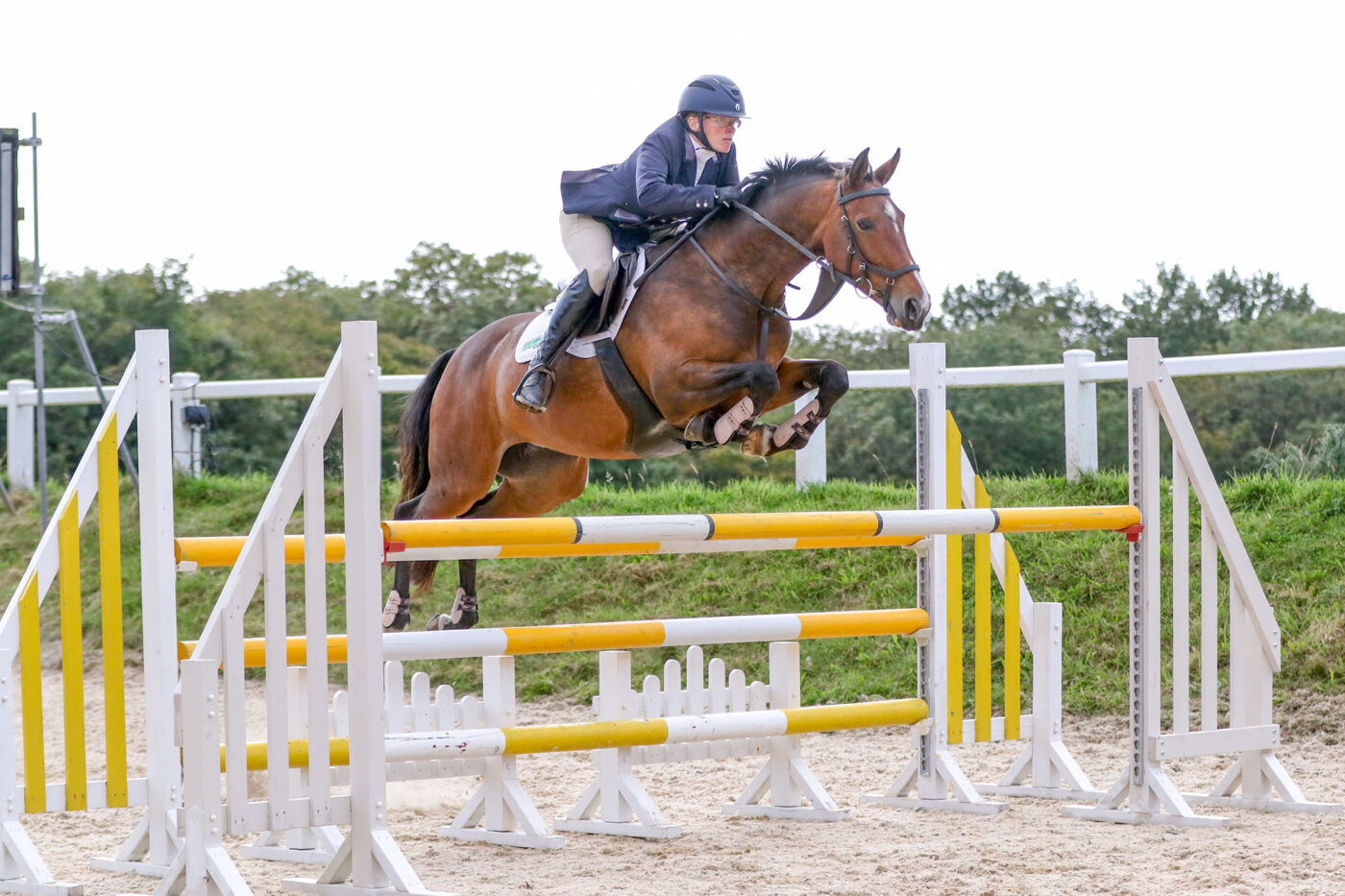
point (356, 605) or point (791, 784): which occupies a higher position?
point (356, 605)

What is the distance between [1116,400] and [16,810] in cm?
1766

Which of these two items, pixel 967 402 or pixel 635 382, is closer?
pixel 635 382

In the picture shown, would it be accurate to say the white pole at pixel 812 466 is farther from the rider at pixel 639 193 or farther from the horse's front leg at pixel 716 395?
the horse's front leg at pixel 716 395

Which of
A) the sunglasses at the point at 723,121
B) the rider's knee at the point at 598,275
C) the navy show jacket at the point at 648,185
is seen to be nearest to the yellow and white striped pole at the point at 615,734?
the rider's knee at the point at 598,275

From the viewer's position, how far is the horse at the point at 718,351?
167 inches

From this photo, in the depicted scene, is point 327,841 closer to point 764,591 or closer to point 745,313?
point 745,313

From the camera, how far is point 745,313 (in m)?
4.45

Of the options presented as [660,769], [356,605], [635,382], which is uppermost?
[635,382]

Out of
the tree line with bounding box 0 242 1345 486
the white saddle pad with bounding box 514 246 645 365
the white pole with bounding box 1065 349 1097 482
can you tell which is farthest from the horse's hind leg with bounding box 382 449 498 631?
the tree line with bounding box 0 242 1345 486

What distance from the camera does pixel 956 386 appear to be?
7477 mm

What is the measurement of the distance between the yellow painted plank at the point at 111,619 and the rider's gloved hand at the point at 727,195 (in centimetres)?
180

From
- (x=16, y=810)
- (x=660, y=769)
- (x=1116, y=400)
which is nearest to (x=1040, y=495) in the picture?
(x=660, y=769)

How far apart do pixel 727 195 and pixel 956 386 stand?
3.24 metres

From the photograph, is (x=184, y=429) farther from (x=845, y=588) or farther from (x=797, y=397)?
(x=797, y=397)
